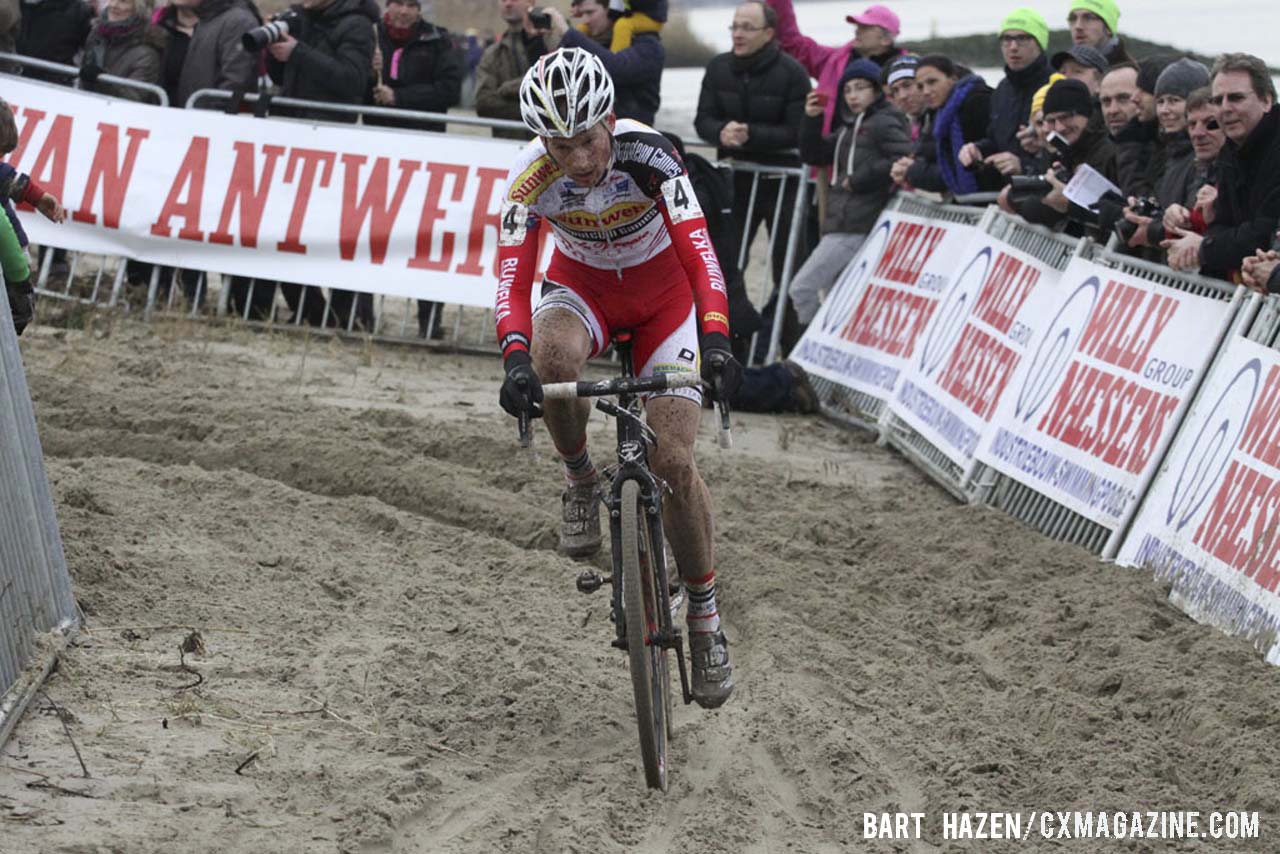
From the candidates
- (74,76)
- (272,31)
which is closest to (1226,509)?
(272,31)

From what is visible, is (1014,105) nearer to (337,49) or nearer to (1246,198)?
(1246,198)

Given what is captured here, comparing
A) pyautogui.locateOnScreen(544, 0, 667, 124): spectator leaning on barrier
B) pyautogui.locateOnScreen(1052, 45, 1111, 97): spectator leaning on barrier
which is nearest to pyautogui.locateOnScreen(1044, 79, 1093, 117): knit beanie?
pyautogui.locateOnScreen(1052, 45, 1111, 97): spectator leaning on barrier

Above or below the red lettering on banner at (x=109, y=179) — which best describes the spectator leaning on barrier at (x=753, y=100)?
above

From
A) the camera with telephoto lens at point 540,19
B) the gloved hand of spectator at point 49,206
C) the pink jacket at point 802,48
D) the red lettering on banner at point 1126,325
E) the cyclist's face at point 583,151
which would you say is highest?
the pink jacket at point 802,48

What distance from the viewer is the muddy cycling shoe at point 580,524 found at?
22.3ft

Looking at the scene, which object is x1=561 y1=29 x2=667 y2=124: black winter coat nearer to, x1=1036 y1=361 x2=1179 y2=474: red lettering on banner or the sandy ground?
the sandy ground

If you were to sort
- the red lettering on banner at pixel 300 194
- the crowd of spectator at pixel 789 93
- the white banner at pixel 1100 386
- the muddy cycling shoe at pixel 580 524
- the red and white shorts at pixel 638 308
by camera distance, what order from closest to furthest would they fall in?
the red and white shorts at pixel 638 308 < the muddy cycling shoe at pixel 580 524 < the white banner at pixel 1100 386 < the crowd of spectator at pixel 789 93 < the red lettering on banner at pixel 300 194

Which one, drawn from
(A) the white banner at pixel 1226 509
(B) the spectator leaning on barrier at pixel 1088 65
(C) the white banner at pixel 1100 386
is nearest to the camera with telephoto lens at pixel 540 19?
(B) the spectator leaning on barrier at pixel 1088 65

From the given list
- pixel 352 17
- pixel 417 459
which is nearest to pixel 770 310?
pixel 352 17

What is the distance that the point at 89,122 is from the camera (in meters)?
14.0

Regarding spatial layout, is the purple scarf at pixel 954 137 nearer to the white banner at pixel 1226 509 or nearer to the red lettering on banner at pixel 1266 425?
the white banner at pixel 1226 509

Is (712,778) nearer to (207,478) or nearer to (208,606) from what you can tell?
(208,606)

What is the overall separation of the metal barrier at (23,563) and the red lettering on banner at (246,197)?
24.3ft

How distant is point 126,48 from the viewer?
1432 cm
